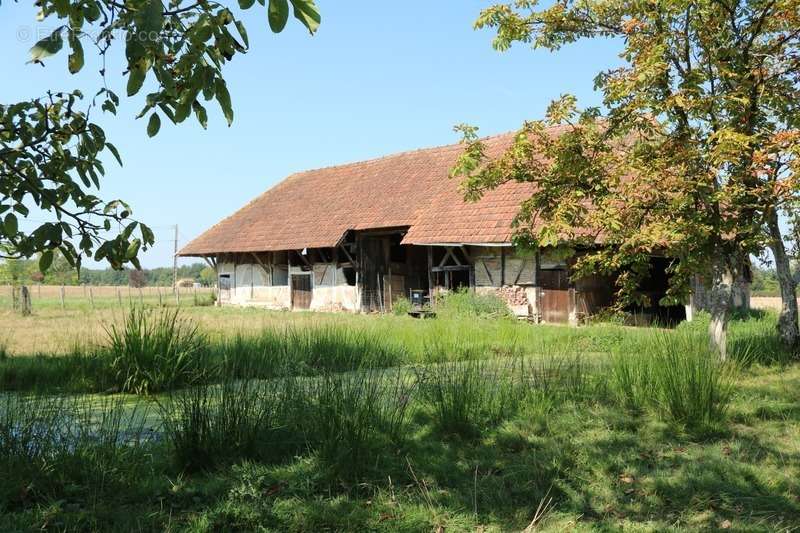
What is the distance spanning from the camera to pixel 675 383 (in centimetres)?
600

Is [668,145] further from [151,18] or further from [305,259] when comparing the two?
[305,259]

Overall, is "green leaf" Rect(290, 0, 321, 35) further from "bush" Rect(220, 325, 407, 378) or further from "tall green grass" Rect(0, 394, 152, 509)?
"bush" Rect(220, 325, 407, 378)

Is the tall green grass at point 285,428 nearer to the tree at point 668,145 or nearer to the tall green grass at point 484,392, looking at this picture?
the tall green grass at point 484,392

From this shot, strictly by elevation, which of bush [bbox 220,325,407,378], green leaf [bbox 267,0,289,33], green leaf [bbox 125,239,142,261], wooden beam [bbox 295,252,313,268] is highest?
wooden beam [bbox 295,252,313,268]

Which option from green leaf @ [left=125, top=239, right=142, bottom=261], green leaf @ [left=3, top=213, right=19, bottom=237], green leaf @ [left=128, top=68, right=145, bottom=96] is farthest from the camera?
green leaf @ [left=125, top=239, right=142, bottom=261]

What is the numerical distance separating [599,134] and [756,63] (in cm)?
216

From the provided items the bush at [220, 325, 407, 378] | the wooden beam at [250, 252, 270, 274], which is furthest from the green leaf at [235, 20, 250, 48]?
the wooden beam at [250, 252, 270, 274]

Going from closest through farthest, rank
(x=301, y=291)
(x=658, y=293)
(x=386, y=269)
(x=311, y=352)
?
(x=311, y=352)
(x=658, y=293)
(x=386, y=269)
(x=301, y=291)

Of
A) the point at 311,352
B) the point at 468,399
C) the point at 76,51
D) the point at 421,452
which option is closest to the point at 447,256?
the point at 311,352

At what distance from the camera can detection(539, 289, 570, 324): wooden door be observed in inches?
677

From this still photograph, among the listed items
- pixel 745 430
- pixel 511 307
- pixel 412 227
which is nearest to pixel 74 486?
pixel 745 430

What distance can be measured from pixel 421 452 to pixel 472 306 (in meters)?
13.4

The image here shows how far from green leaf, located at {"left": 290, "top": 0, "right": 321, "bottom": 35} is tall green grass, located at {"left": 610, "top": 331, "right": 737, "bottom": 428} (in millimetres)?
5008

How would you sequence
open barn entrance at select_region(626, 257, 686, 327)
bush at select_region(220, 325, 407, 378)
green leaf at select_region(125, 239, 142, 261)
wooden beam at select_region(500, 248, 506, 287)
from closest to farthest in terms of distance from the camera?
green leaf at select_region(125, 239, 142, 261), bush at select_region(220, 325, 407, 378), open barn entrance at select_region(626, 257, 686, 327), wooden beam at select_region(500, 248, 506, 287)
